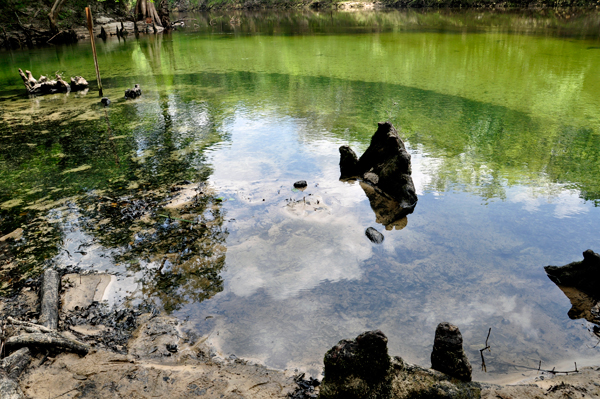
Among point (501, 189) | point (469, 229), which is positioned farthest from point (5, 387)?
point (501, 189)

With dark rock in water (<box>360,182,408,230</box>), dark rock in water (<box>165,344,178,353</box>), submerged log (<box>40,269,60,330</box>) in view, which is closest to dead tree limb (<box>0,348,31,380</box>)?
submerged log (<box>40,269,60,330</box>)

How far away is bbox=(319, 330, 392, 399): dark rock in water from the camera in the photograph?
2.56m

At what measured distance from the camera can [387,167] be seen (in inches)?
229

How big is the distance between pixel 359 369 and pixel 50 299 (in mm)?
2688

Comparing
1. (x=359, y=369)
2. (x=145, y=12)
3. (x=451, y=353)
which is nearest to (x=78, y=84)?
(x=359, y=369)

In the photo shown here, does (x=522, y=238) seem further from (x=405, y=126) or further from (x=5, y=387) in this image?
(x=5, y=387)

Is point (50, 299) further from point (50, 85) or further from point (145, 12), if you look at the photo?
point (145, 12)

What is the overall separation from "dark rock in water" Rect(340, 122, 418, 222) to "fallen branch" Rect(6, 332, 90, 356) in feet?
12.5

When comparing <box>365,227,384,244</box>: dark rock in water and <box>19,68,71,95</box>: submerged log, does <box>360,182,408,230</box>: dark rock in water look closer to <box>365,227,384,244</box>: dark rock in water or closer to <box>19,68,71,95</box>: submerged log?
<box>365,227,384,244</box>: dark rock in water

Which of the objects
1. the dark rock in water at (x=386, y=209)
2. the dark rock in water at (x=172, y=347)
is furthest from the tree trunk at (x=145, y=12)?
the dark rock in water at (x=172, y=347)

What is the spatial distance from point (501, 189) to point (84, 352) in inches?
212

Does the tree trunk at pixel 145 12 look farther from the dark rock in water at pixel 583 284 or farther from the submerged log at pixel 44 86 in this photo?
the dark rock in water at pixel 583 284

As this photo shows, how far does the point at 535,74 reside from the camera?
11992mm

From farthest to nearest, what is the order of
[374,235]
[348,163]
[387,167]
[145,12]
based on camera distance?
[145,12] < [348,163] < [387,167] < [374,235]
